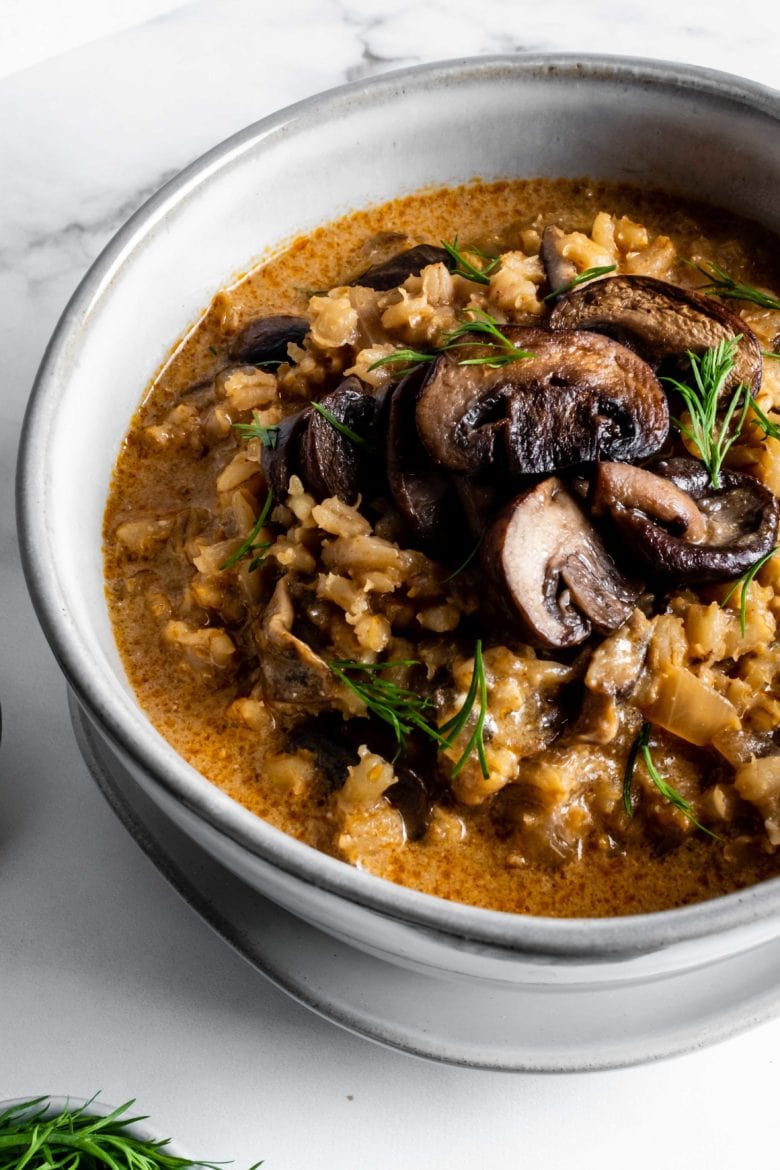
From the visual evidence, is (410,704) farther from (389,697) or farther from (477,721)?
(477,721)

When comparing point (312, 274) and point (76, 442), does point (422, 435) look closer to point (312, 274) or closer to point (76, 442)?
point (76, 442)

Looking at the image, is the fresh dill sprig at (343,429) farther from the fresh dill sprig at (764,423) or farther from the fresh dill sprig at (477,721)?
the fresh dill sprig at (764,423)

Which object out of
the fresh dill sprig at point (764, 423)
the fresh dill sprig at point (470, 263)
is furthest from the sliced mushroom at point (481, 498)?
the fresh dill sprig at point (470, 263)

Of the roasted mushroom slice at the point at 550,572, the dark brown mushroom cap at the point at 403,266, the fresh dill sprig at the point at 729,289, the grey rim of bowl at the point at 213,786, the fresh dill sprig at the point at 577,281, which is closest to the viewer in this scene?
the grey rim of bowl at the point at 213,786

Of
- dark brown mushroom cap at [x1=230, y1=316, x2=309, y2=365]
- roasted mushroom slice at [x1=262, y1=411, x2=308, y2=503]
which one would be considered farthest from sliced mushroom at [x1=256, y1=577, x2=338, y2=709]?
dark brown mushroom cap at [x1=230, y1=316, x2=309, y2=365]

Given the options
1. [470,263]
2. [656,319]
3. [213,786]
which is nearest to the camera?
[213,786]

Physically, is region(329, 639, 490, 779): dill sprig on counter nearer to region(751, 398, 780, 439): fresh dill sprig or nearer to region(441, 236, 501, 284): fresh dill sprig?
region(751, 398, 780, 439): fresh dill sprig

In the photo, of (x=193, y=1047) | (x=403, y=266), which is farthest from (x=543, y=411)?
(x=193, y=1047)
